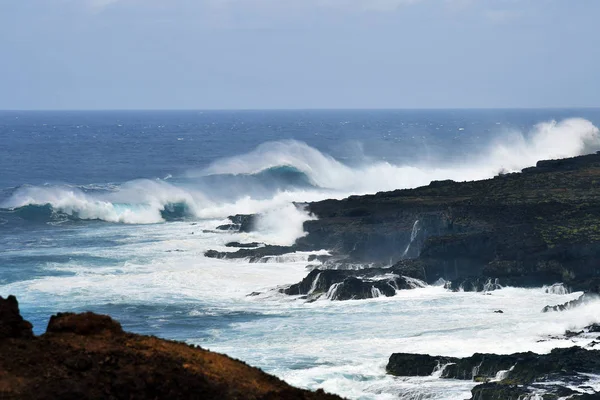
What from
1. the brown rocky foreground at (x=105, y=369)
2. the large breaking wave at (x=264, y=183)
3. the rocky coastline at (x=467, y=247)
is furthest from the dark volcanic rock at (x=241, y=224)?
the brown rocky foreground at (x=105, y=369)

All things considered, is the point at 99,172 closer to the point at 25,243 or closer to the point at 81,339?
the point at 25,243

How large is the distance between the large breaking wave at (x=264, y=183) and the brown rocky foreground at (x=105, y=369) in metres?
40.1

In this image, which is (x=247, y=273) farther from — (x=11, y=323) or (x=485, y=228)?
(x=11, y=323)

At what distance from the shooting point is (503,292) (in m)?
37.5

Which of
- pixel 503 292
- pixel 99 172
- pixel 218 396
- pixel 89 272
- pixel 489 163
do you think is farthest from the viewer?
pixel 99 172

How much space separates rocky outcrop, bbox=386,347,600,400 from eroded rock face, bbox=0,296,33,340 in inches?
463

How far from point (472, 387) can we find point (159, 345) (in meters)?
11.5

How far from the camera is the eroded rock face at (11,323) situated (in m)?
14.6

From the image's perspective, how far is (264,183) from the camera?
8619 cm

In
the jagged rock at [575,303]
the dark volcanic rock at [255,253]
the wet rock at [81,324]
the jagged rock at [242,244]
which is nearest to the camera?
the wet rock at [81,324]

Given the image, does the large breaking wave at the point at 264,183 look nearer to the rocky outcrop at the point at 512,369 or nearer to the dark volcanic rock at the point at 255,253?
the dark volcanic rock at the point at 255,253

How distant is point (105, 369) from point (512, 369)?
1362 centimetres

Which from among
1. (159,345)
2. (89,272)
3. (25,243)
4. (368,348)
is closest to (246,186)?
(25,243)

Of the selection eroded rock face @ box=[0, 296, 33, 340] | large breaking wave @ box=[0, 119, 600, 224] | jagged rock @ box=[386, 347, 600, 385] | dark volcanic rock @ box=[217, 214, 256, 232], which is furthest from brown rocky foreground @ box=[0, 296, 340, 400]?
large breaking wave @ box=[0, 119, 600, 224]
